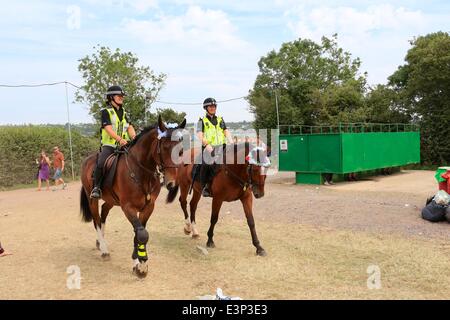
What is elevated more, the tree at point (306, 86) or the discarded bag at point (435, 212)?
the tree at point (306, 86)

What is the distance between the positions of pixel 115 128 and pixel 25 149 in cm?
1725

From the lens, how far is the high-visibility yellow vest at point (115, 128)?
6777 millimetres

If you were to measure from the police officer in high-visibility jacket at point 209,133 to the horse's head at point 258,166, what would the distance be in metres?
0.99

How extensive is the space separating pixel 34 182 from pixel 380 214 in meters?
18.1

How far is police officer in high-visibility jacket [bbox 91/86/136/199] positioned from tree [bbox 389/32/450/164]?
879 inches

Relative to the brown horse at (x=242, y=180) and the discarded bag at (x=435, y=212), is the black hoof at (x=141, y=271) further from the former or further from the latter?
the discarded bag at (x=435, y=212)

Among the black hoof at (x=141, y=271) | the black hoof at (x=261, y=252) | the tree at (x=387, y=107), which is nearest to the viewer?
the black hoof at (x=141, y=271)

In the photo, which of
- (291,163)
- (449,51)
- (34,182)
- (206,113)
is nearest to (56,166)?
(34,182)

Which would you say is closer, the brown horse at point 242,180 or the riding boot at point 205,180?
the brown horse at point 242,180

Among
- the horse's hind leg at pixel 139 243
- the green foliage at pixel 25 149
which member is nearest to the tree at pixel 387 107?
the green foliage at pixel 25 149

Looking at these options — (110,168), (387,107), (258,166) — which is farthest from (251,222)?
(387,107)

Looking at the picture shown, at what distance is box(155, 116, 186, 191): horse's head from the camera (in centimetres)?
565

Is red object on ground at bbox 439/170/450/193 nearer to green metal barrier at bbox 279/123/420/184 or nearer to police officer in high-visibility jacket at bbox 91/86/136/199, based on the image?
green metal barrier at bbox 279/123/420/184
